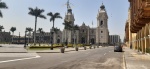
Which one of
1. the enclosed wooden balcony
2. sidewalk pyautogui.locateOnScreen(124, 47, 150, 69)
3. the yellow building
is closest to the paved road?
sidewalk pyautogui.locateOnScreen(124, 47, 150, 69)

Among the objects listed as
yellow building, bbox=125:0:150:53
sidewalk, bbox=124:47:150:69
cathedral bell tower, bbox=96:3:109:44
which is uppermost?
cathedral bell tower, bbox=96:3:109:44

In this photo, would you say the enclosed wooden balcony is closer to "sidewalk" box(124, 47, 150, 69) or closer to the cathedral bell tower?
"sidewalk" box(124, 47, 150, 69)

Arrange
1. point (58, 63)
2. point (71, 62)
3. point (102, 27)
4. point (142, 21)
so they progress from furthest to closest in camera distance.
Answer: point (102, 27) → point (142, 21) → point (71, 62) → point (58, 63)

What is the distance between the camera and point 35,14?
96.5 metres

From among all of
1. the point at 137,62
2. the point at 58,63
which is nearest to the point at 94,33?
the point at 137,62

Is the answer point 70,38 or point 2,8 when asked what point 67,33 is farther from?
point 2,8

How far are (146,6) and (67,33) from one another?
16719 centimetres

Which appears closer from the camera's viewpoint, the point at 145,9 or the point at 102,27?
the point at 145,9

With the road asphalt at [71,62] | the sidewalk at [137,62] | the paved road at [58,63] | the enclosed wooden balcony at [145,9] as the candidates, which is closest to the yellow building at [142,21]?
the enclosed wooden balcony at [145,9]

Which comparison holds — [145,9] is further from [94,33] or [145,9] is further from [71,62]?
[94,33]

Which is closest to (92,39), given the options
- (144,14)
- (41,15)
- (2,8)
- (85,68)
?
(41,15)

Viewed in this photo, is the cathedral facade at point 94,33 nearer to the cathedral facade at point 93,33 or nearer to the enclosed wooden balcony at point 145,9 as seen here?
the cathedral facade at point 93,33

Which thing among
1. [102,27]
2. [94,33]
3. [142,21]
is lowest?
[142,21]

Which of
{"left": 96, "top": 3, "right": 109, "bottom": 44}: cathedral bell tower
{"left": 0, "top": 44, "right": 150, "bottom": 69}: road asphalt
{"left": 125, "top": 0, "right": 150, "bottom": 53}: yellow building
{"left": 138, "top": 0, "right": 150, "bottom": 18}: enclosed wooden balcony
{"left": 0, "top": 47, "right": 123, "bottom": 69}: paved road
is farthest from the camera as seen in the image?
{"left": 96, "top": 3, "right": 109, "bottom": 44}: cathedral bell tower
